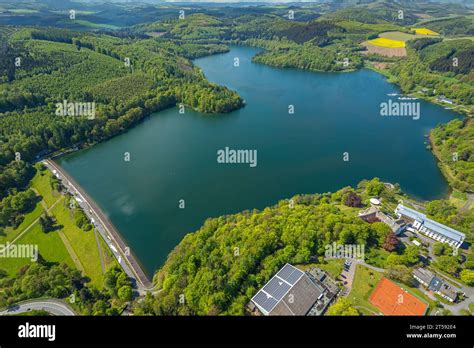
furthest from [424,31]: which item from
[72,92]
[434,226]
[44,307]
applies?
[44,307]

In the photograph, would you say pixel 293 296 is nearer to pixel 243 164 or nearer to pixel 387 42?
pixel 243 164

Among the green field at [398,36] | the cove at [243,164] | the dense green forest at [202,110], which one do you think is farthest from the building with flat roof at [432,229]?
the green field at [398,36]

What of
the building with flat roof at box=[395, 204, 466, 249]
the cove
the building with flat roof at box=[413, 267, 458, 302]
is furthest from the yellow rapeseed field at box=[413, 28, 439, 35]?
the building with flat roof at box=[413, 267, 458, 302]

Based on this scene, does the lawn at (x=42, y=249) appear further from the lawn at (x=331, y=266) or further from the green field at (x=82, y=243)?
the lawn at (x=331, y=266)

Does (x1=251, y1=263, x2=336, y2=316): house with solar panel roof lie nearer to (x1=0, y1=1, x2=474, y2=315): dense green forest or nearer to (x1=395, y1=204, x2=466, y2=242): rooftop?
(x1=0, y1=1, x2=474, y2=315): dense green forest
